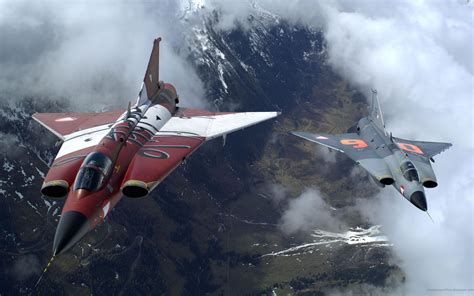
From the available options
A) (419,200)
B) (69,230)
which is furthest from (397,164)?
(69,230)

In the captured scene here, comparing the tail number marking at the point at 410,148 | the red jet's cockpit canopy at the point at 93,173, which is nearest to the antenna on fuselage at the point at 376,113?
the tail number marking at the point at 410,148

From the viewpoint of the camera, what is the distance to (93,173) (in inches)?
1467

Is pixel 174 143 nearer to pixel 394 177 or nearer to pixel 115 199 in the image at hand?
pixel 115 199

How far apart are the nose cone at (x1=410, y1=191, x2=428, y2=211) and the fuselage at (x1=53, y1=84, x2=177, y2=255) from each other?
31495 mm

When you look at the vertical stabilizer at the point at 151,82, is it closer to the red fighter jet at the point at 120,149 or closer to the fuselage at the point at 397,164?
the red fighter jet at the point at 120,149

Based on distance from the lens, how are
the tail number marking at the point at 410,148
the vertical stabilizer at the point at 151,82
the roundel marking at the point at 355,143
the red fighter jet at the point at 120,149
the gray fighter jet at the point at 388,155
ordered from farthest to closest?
the roundel marking at the point at 355,143 → the tail number marking at the point at 410,148 → the vertical stabilizer at the point at 151,82 → the gray fighter jet at the point at 388,155 → the red fighter jet at the point at 120,149

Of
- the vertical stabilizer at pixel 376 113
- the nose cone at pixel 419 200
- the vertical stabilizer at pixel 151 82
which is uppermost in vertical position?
the vertical stabilizer at pixel 151 82

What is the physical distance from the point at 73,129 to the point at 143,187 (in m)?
20.8

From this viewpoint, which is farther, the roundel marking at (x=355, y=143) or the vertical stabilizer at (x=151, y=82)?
the roundel marking at (x=355, y=143)

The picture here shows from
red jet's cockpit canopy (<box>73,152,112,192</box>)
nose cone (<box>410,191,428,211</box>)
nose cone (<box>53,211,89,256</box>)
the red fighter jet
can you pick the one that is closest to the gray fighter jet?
nose cone (<box>410,191,428,211</box>)

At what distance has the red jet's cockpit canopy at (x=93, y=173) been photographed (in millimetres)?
36500

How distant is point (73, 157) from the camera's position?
43188 millimetres

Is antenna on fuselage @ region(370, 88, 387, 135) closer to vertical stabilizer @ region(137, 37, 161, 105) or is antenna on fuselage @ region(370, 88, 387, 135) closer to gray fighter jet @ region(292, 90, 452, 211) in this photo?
gray fighter jet @ region(292, 90, 452, 211)

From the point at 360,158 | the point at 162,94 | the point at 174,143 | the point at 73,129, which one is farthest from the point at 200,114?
the point at 360,158
